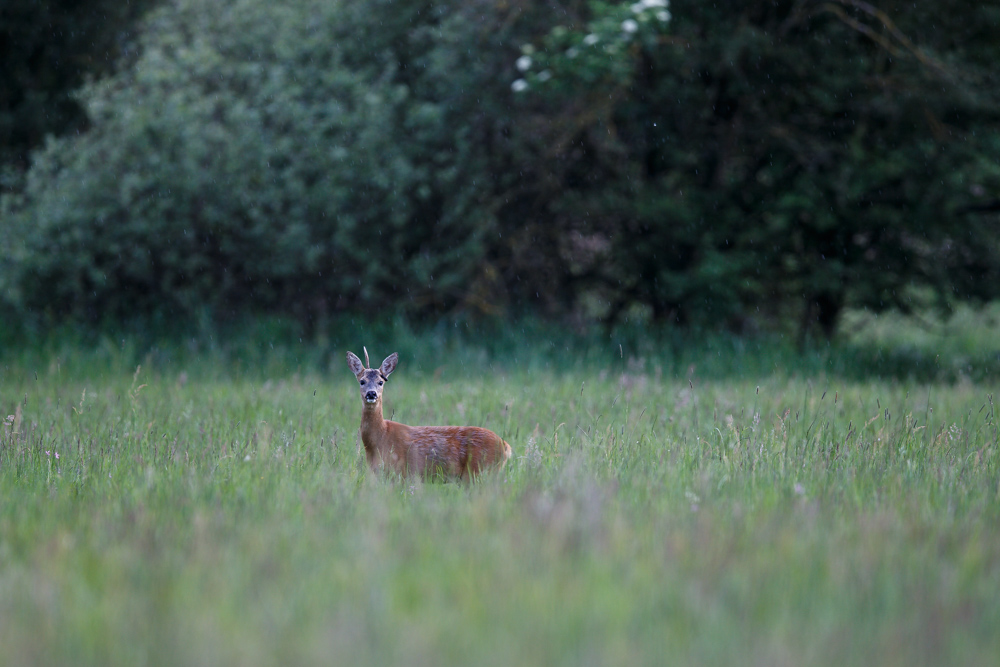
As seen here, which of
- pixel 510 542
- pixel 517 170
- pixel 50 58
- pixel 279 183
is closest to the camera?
pixel 510 542

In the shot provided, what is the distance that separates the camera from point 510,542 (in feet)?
13.6

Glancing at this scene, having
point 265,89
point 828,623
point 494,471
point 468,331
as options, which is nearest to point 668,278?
point 468,331

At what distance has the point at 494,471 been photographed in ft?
19.6

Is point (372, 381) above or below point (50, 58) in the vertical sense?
Answer: below

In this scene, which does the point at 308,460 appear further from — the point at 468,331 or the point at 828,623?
the point at 468,331

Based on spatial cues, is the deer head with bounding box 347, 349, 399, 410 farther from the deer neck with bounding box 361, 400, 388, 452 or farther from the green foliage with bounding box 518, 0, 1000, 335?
the green foliage with bounding box 518, 0, 1000, 335

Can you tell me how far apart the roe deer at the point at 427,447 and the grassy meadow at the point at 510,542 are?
0.17m

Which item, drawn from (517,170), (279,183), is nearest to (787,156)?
(517,170)

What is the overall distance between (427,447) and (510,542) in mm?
2064

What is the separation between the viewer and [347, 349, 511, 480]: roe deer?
608cm

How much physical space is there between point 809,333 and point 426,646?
513 inches

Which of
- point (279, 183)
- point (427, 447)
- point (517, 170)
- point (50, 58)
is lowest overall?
point (427, 447)

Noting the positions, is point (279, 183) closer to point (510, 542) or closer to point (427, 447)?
point (427, 447)

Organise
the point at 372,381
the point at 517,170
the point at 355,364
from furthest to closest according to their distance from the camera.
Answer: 1. the point at 517,170
2. the point at 355,364
3. the point at 372,381
